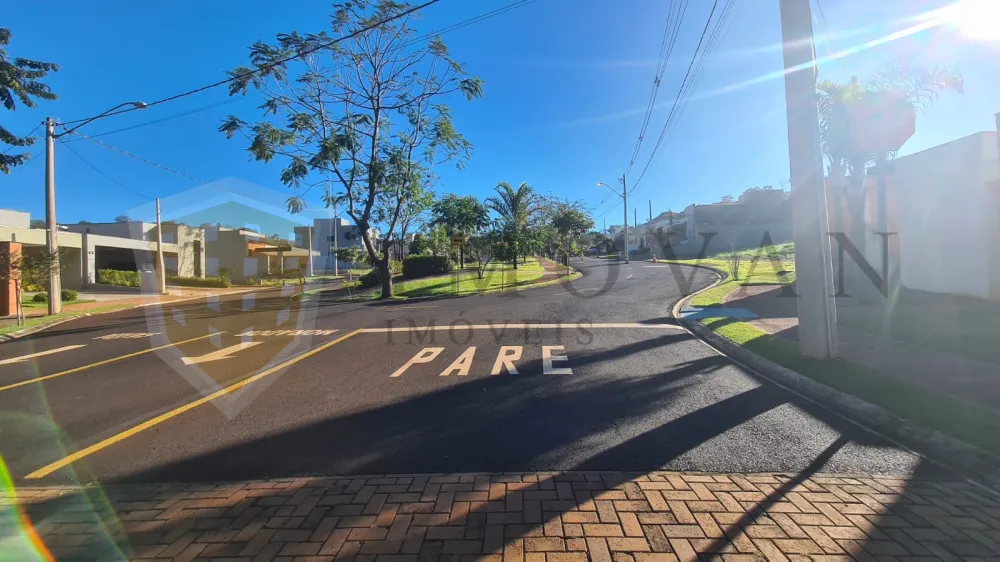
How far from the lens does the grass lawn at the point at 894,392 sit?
4.09m

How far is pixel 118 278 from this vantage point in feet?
101

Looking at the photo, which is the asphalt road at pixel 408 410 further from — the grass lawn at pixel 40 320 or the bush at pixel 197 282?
the bush at pixel 197 282

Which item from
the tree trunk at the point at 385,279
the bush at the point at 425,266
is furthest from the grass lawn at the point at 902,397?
the bush at the point at 425,266

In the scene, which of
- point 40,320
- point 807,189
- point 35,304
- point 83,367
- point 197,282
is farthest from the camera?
point 197,282

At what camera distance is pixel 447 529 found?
2.81 m

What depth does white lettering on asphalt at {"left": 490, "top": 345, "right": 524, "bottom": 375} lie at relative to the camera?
22.6 feet

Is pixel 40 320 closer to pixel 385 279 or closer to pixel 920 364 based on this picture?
pixel 385 279

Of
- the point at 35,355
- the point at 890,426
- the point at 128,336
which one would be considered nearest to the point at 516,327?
the point at 890,426

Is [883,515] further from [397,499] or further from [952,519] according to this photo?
[397,499]

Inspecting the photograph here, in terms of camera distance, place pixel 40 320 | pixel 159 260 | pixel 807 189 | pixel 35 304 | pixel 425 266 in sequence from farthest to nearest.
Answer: pixel 425 266 < pixel 159 260 < pixel 35 304 < pixel 40 320 < pixel 807 189

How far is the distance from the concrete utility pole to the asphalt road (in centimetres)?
145

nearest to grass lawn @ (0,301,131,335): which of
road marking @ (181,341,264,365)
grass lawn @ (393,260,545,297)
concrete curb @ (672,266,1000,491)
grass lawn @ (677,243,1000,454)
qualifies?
road marking @ (181,341,264,365)

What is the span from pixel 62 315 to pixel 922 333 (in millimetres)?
24768

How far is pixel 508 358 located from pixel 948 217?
12407 millimetres
